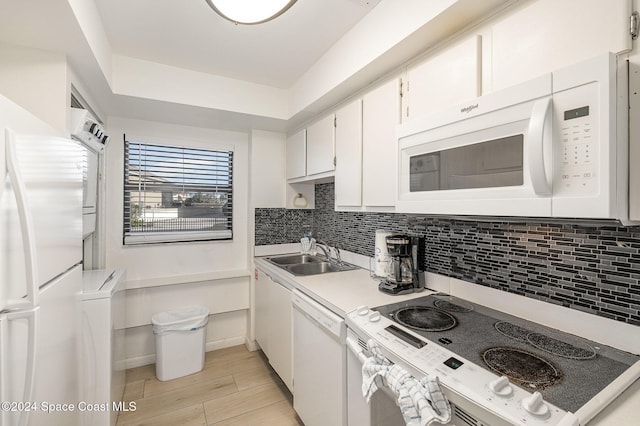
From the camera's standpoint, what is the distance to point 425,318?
1.31 meters

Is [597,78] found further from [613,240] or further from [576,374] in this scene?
[576,374]

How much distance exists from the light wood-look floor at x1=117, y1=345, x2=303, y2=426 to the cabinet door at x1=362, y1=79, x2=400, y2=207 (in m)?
1.59

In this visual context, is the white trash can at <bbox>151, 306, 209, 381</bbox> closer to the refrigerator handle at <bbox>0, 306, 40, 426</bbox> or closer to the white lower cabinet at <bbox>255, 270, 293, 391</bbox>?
the white lower cabinet at <bbox>255, 270, 293, 391</bbox>

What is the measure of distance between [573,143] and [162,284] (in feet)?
9.48

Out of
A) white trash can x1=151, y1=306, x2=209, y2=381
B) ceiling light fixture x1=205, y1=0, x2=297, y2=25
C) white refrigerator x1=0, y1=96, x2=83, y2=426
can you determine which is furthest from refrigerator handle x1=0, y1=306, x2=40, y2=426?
white trash can x1=151, y1=306, x2=209, y2=381

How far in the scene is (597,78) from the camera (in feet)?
2.50

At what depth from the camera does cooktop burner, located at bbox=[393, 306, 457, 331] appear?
1.22 metres

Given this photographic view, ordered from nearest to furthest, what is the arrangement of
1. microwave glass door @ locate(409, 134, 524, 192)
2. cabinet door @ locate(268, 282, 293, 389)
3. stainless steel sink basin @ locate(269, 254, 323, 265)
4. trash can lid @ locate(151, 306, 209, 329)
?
microwave glass door @ locate(409, 134, 524, 192) < cabinet door @ locate(268, 282, 293, 389) < trash can lid @ locate(151, 306, 209, 329) < stainless steel sink basin @ locate(269, 254, 323, 265)

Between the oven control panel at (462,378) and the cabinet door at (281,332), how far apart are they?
2.93 feet

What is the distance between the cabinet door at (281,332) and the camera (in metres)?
2.01

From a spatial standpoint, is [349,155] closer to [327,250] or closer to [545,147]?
[327,250]

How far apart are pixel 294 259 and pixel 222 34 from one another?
1909mm

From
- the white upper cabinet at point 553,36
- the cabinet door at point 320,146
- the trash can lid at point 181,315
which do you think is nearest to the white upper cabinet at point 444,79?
the white upper cabinet at point 553,36

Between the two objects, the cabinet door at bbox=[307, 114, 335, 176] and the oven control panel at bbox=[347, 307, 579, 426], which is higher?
the cabinet door at bbox=[307, 114, 335, 176]
